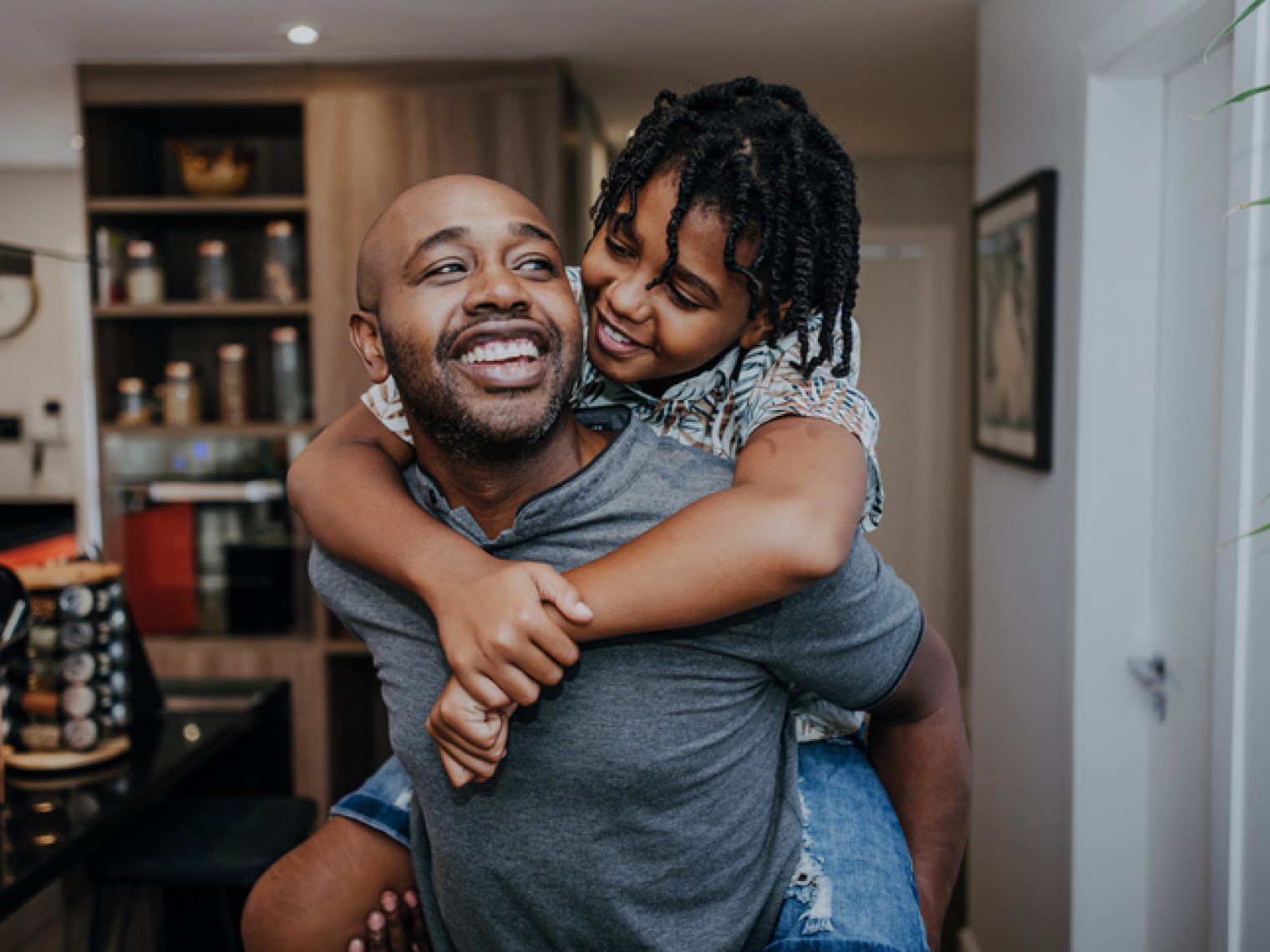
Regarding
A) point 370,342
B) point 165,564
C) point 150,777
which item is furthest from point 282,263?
point 370,342

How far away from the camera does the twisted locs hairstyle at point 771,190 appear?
3.52 feet

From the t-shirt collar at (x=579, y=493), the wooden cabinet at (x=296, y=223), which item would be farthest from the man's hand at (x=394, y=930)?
the wooden cabinet at (x=296, y=223)

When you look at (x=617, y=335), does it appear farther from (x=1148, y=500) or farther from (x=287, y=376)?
(x=287, y=376)

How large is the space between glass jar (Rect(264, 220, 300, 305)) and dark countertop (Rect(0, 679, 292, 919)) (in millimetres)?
1482

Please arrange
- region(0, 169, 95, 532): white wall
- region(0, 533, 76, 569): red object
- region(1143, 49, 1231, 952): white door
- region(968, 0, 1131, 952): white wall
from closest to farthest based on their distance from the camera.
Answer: region(1143, 49, 1231, 952): white door
region(968, 0, 1131, 952): white wall
region(0, 169, 95, 532): white wall
region(0, 533, 76, 569): red object

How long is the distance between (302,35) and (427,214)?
251cm

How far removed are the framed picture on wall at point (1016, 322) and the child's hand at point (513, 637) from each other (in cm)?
174

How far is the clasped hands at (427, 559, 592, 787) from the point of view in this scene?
831 mm

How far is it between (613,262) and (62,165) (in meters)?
5.66

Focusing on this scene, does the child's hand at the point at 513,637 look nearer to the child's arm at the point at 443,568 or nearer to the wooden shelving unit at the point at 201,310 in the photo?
the child's arm at the point at 443,568

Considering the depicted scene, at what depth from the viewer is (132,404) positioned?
3584mm

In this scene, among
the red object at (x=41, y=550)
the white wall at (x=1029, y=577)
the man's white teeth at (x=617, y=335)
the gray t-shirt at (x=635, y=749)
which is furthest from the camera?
the red object at (x=41, y=550)

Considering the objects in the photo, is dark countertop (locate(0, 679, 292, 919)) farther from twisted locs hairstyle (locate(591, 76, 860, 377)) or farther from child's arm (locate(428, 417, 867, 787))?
twisted locs hairstyle (locate(591, 76, 860, 377))

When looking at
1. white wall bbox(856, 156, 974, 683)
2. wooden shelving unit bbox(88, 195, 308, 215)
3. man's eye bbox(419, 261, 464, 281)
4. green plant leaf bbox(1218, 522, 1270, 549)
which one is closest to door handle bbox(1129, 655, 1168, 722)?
green plant leaf bbox(1218, 522, 1270, 549)
